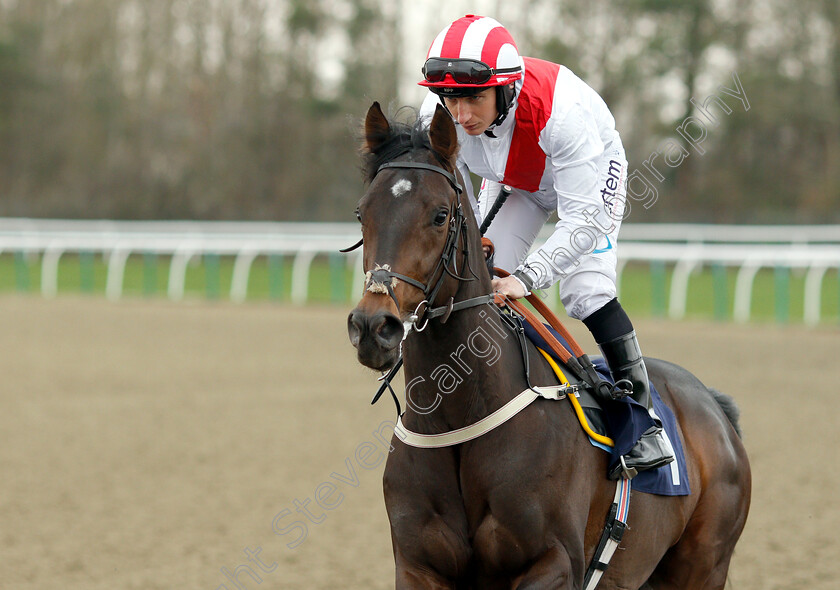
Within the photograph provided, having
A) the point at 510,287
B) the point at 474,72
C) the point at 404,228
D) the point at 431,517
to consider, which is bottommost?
the point at 431,517

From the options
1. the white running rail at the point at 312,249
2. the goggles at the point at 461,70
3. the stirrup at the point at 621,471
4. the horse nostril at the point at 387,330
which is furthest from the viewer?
the white running rail at the point at 312,249

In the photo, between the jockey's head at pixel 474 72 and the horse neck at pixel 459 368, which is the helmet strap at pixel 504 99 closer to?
the jockey's head at pixel 474 72

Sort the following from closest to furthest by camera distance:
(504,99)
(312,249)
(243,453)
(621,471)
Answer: (504,99), (621,471), (243,453), (312,249)

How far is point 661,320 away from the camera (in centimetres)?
1414

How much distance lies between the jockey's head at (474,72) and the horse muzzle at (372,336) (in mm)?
907

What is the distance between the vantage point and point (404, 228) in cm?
266

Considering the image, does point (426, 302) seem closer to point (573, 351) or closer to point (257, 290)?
point (573, 351)

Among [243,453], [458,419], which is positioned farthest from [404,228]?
[243,453]

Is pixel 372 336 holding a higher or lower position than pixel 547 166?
lower

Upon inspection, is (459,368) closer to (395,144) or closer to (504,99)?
(395,144)

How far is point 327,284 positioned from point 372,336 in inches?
643

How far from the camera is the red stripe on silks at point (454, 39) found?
309 centimetres

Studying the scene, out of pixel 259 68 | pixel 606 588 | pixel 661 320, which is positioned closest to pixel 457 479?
pixel 606 588

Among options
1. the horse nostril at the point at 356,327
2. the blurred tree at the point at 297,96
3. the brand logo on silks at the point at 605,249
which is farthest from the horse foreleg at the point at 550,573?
the blurred tree at the point at 297,96
